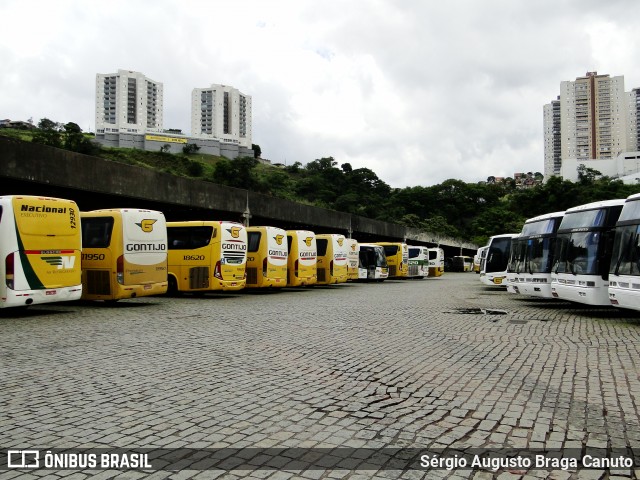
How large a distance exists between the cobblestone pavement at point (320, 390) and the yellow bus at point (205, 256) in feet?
23.6

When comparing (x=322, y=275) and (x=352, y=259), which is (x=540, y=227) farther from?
(x=352, y=259)

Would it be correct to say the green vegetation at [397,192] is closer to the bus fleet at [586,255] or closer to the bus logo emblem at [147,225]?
the bus fleet at [586,255]

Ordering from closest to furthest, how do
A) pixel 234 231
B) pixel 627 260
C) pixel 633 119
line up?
pixel 627 260 < pixel 234 231 < pixel 633 119

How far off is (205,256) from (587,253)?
1120 cm

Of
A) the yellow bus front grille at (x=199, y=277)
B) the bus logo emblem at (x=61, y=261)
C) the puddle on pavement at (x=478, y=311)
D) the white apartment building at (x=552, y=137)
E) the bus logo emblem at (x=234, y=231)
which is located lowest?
the puddle on pavement at (x=478, y=311)

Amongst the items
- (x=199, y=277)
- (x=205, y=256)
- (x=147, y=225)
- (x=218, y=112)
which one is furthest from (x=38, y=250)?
(x=218, y=112)

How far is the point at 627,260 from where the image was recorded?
10.8 metres

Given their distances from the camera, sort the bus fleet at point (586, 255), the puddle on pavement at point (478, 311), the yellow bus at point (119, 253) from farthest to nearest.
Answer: the yellow bus at point (119, 253)
the puddle on pavement at point (478, 311)
the bus fleet at point (586, 255)

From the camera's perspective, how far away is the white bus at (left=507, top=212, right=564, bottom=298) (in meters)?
15.2

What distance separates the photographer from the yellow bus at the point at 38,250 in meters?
11.3

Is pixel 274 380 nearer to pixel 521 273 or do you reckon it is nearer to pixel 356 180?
pixel 521 273

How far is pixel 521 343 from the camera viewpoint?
854 cm

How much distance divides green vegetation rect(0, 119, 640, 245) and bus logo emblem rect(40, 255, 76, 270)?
6828 centimetres

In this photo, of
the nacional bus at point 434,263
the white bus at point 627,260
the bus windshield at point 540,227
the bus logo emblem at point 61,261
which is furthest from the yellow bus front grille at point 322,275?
the nacional bus at point 434,263
